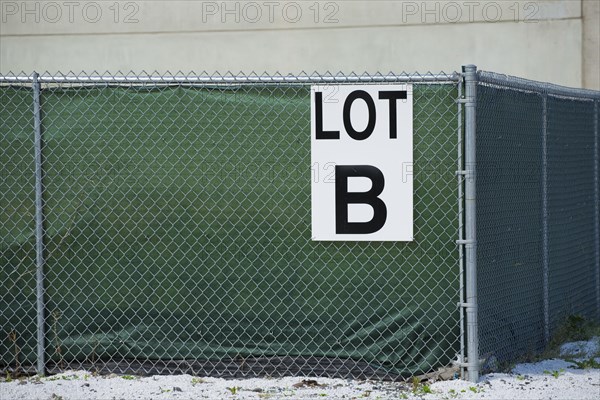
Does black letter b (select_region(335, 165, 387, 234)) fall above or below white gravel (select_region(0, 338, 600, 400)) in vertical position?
above

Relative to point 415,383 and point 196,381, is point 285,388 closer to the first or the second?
point 196,381

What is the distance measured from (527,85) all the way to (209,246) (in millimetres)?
2925

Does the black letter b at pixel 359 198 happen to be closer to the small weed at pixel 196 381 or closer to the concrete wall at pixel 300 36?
the small weed at pixel 196 381

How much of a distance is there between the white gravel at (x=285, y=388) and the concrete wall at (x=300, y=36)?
8.04 m

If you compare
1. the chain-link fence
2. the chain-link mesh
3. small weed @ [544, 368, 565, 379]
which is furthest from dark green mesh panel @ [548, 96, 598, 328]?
the chain-link fence

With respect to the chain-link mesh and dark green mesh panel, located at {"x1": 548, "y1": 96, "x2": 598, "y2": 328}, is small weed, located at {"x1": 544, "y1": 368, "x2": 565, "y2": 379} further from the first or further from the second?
dark green mesh panel, located at {"x1": 548, "y1": 96, "x2": 598, "y2": 328}

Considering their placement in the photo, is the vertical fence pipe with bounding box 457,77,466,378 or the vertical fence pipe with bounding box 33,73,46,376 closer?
the vertical fence pipe with bounding box 457,77,466,378

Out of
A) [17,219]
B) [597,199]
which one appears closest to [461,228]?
[597,199]

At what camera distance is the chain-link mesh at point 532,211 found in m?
6.69

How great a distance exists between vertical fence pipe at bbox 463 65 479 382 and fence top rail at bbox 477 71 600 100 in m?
0.18

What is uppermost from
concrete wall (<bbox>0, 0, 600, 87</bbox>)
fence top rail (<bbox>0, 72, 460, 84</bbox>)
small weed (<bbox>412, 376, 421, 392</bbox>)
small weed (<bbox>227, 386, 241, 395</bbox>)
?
concrete wall (<bbox>0, 0, 600, 87</bbox>)

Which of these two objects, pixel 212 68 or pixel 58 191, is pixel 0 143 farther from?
pixel 212 68

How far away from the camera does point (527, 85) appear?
723 centimetres

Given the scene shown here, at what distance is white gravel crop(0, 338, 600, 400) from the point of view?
241 inches
